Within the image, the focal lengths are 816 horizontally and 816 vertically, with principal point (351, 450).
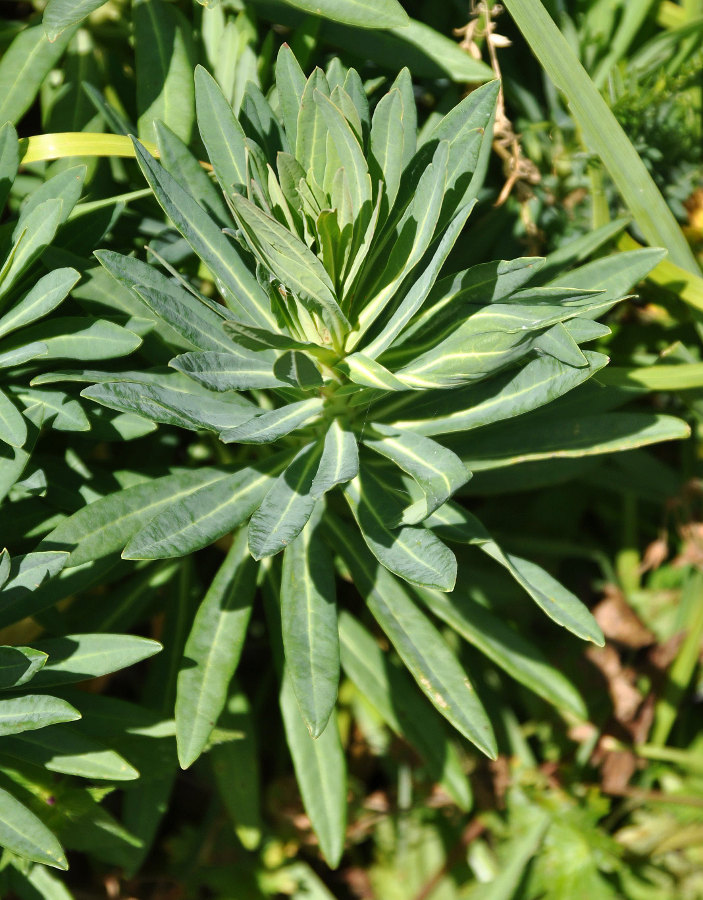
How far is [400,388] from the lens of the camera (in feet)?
3.79

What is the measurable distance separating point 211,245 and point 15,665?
2.29ft

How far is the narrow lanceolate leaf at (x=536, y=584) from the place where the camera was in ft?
4.20

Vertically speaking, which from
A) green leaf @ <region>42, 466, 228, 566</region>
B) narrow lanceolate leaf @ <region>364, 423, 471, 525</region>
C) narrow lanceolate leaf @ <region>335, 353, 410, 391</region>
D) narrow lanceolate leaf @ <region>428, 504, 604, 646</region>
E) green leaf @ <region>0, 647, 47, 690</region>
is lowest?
green leaf @ <region>0, 647, 47, 690</region>

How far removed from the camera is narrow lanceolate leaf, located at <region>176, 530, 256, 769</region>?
1.29 metres

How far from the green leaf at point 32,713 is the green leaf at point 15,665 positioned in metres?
0.04

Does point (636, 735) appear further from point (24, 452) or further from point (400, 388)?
point (24, 452)

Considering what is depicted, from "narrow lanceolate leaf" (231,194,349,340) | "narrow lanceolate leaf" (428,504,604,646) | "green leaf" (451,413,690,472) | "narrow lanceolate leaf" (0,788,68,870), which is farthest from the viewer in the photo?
"green leaf" (451,413,690,472)

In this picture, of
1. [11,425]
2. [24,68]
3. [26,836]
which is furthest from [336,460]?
[24,68]

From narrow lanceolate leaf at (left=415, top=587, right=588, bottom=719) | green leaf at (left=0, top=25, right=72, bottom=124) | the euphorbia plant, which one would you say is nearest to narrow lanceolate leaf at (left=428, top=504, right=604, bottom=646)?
the euphorbia plant

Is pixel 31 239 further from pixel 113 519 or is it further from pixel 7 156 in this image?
pixel 113 519

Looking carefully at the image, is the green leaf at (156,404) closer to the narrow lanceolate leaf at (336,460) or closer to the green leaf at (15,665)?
the narrow lanceolate leaf at (336,460)

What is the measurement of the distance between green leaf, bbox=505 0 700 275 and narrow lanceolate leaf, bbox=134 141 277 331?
0.65 m

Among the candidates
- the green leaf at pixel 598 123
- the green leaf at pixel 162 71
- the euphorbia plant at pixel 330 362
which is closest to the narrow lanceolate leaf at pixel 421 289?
the euphorbia plant at pixel 330 362

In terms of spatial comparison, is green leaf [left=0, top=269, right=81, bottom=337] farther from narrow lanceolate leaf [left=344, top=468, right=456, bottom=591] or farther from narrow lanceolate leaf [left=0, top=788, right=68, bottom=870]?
narrow lanceolate leaf [left=0, top=788, right=68, bottom=870]
